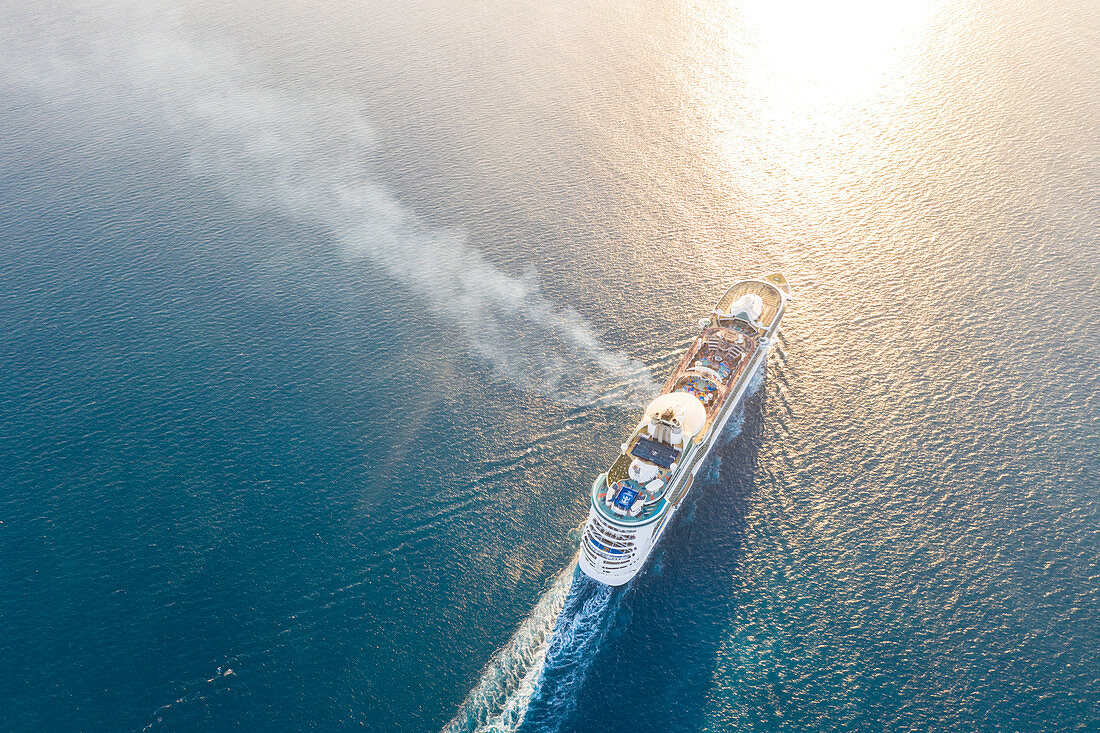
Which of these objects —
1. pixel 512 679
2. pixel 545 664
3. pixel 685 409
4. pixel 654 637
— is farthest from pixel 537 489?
pixel 512 679

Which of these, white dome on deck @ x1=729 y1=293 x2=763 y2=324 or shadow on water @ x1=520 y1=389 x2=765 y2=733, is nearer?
shadow on water @ x1=520 y1=389 x2=765 y2=733

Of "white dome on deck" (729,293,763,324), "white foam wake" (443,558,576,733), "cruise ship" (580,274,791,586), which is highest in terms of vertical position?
"white dome on deck" (729,293,763,324)

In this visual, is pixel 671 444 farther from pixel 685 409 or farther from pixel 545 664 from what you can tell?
pixel 545 664

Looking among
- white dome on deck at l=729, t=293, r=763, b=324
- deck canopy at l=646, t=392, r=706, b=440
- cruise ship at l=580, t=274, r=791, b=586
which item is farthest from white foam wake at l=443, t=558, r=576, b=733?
white dome on deck at l=729, t=293, r=763, b=324

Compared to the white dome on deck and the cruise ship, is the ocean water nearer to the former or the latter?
the cruise ship

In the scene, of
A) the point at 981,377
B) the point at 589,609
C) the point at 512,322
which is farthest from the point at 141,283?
the point at 981,377

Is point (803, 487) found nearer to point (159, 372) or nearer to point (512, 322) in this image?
point (512, 322)
